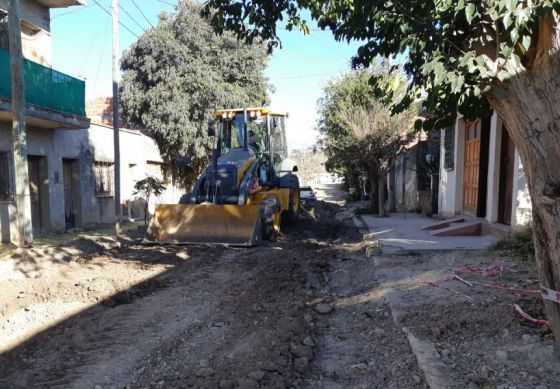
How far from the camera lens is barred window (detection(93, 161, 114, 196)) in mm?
15602

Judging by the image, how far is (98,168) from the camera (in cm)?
1574

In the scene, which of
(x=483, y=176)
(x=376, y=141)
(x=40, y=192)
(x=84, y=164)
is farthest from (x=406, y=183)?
(x=40, y=192)

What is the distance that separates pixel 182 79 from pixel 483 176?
41.7ft

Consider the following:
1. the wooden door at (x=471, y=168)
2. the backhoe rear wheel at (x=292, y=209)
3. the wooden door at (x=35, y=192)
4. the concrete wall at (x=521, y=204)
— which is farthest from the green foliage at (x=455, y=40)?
the wooden door at (x=35, y=192)

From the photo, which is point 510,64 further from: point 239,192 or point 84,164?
point 84,164

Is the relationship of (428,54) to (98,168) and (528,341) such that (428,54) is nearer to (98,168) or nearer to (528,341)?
(528,341)

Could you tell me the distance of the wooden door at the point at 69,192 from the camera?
554 inches

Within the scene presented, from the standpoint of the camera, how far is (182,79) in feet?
62.6

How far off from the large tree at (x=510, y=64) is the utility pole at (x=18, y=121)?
8169mm

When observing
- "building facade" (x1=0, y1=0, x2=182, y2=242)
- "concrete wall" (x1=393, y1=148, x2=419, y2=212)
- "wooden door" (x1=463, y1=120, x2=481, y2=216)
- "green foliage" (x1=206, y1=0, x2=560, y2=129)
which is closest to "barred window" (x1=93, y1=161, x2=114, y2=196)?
"building facade" (x1=0, y1=0, x2=182, y2=242)

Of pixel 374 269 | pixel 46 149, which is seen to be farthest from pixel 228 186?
pixel 46 149

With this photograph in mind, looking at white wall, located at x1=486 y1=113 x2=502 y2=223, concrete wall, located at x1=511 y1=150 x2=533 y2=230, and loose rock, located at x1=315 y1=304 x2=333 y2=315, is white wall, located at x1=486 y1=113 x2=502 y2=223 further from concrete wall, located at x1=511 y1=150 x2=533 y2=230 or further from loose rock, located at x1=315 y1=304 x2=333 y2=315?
loose rock, located at x1=315 y1=304 x2=333 y2=315

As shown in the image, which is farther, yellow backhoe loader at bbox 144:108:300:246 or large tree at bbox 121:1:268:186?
large tree at bbox 121:1:268:186

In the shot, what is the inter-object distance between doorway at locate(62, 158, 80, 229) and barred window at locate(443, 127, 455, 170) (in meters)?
10.9
